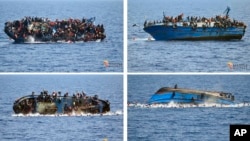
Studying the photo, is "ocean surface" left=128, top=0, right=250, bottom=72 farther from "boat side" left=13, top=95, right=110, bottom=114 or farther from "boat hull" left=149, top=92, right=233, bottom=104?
"boat side" left=13, top=95, right=110, bottom=114

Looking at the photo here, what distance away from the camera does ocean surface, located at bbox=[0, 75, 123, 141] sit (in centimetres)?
345

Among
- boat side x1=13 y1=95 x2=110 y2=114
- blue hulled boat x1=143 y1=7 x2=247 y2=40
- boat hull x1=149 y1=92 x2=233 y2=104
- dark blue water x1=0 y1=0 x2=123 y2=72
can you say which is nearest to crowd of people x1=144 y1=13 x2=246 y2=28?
blue hulled boat x1=143 y1=7 x2=247 y2=40

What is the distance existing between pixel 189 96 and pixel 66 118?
79 centimetres

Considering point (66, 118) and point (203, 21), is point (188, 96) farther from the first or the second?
point (66, 118)

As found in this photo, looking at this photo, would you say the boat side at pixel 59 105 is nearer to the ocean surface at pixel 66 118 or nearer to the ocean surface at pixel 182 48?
the ocean surface at pixel 66 118

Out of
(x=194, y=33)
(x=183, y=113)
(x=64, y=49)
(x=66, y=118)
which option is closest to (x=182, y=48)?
(x=194, y=33)

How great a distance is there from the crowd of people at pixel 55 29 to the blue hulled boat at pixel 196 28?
341 mm

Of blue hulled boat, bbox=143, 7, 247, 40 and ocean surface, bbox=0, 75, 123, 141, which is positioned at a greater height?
blue hulled boat, bbox=143, 7, 247, 40

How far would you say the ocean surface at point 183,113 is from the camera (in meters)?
3.45

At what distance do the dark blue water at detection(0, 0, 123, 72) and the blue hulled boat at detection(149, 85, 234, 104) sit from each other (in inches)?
11.7

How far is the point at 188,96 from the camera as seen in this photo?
3496 mm

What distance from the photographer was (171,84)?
3461 mm

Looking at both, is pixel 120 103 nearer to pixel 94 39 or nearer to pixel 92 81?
pixel 92 81

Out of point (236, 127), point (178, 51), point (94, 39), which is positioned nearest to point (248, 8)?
point (178, 51)
